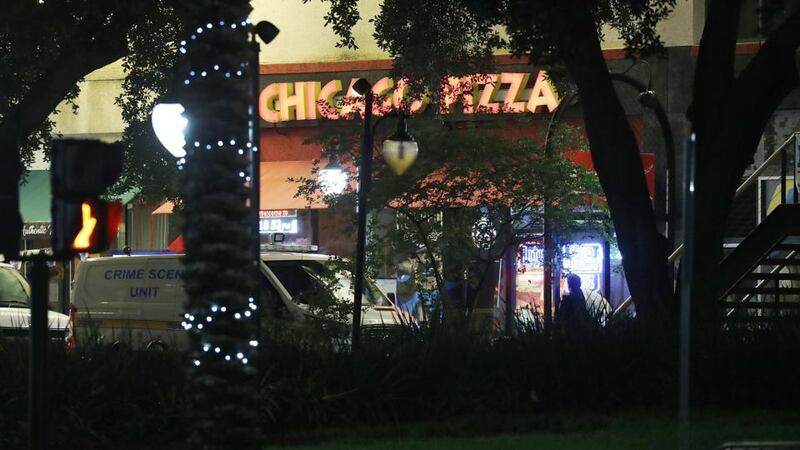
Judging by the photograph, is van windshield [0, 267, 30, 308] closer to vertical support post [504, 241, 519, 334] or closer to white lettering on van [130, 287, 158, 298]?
white lettering on van [130, 287, 158, 298]

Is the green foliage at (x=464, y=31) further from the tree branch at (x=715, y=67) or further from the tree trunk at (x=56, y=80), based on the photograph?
the tree trunk at (x=56, y=80)

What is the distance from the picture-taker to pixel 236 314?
6871 millimetres

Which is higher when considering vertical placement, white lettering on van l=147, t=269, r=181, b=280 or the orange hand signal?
the orange hand signal

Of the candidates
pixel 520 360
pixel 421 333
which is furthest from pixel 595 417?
pixel 421 333

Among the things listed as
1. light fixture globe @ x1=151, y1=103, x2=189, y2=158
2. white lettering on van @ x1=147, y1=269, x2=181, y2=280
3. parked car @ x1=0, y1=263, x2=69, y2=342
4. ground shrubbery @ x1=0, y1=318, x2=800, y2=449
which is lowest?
ground shrubbery @ x1=0, y1=318, x2=800, y2=449

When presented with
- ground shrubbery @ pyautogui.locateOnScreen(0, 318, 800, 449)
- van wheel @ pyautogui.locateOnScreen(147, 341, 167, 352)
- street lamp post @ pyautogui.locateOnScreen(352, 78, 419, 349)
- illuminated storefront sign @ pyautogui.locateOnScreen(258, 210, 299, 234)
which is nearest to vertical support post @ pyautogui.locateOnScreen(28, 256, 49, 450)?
ground shrubbery @ pyautogui.locateOnScreen(0, 318, 800, 449)

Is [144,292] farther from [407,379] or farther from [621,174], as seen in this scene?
[621,174]

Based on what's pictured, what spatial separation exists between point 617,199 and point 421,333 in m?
3.02

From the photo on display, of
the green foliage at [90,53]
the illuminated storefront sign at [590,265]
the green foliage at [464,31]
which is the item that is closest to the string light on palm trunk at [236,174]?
the green foliage at [464,31]

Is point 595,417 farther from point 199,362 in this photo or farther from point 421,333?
point 199,362

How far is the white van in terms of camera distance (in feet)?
53.6

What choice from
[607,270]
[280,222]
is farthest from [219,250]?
[280,222]

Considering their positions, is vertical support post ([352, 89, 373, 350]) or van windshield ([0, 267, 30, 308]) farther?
van windshield ([0, 267, 30, 308])

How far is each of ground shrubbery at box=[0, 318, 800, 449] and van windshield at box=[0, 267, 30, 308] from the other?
658cm
